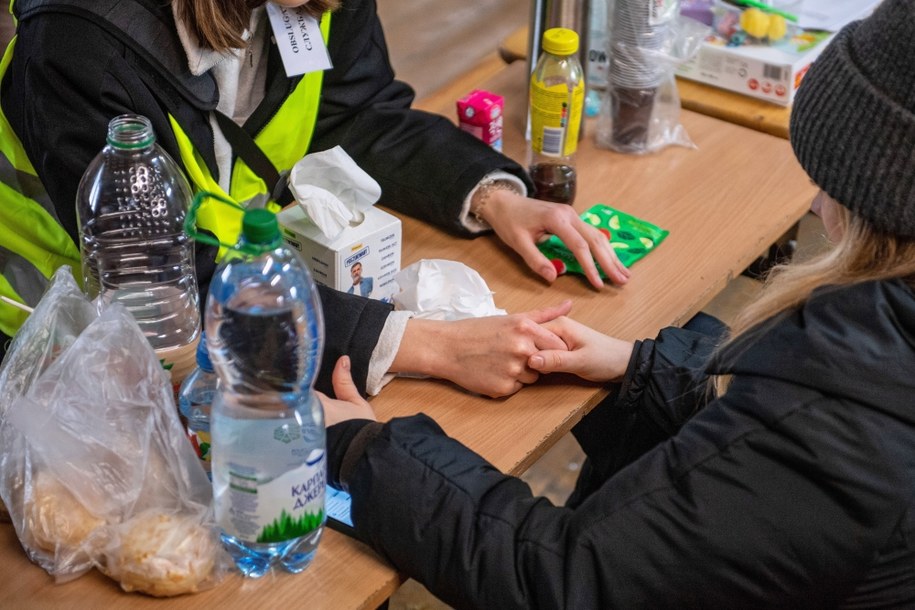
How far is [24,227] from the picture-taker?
4.55 feet

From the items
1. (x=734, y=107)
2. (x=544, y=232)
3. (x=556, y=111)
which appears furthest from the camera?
(x=734, y=107)

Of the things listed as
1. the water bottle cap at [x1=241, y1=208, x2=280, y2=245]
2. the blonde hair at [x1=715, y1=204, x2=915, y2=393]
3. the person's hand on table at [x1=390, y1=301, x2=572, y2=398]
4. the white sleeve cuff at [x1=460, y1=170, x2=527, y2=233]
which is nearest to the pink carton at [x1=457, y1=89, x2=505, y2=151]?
the white sleeve cuff at [x1=460, y1=170, x2=527, y2=233]

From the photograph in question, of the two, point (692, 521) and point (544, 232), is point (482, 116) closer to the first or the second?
point (544, 232)

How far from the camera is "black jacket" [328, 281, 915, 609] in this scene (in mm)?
889

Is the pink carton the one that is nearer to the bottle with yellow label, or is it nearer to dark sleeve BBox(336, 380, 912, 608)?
the bottle with yellow label

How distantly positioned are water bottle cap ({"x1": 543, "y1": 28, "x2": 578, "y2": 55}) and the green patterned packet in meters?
0.24

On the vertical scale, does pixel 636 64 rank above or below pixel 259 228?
below

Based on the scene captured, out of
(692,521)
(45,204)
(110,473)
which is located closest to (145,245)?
(45,204)

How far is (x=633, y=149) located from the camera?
5.77 feet

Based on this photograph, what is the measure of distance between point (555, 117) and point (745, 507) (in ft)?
2.73

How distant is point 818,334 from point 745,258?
1.95ft

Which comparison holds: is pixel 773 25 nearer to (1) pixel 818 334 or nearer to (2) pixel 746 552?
(1) pixel 818 334

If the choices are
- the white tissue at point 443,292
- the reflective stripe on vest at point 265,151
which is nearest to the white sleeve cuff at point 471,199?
the white tissue at point 443,292

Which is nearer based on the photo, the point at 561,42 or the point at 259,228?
the point at 259,228
